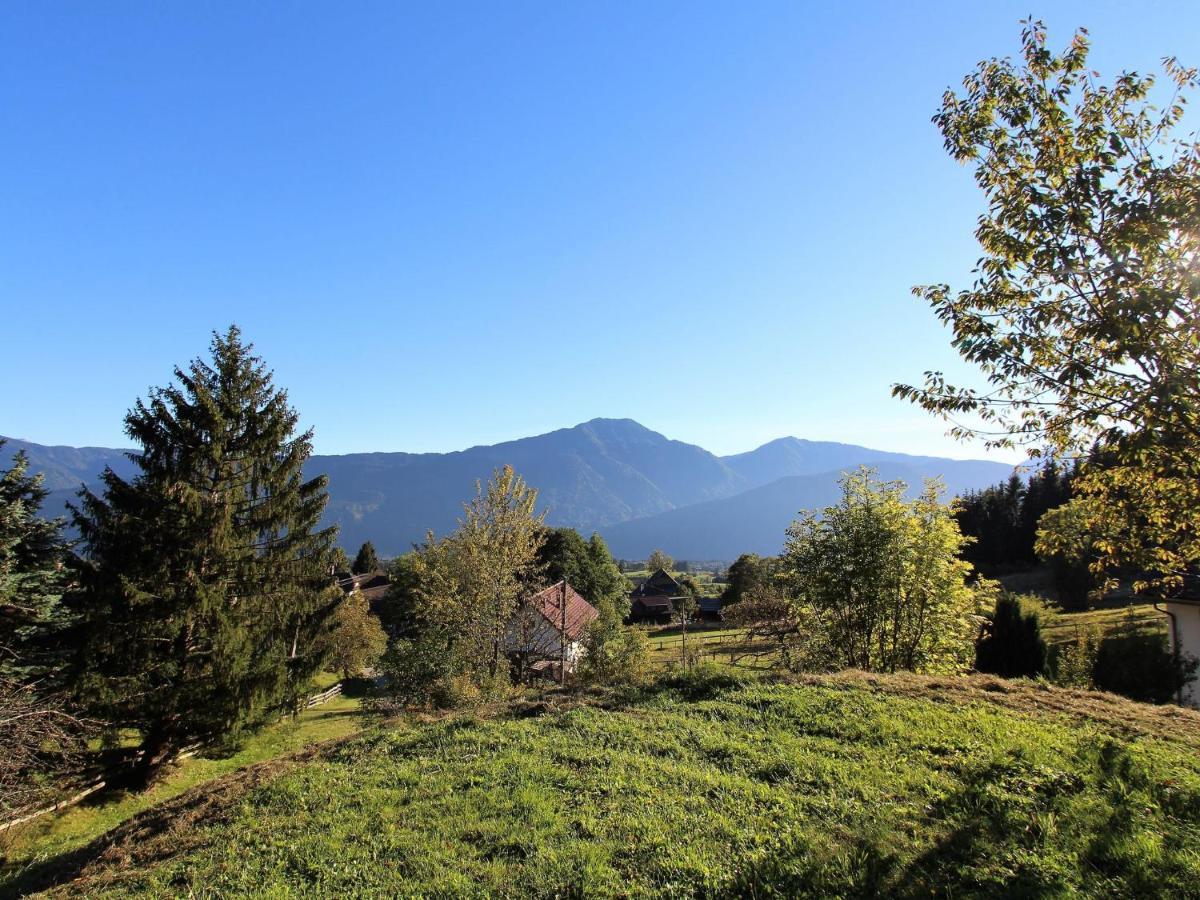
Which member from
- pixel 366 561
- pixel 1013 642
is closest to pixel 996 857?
pixel 1013 642

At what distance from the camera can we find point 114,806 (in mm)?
16594

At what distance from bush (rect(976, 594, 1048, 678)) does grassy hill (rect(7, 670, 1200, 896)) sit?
8.95 metres

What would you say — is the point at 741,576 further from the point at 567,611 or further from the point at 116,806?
the point at 116,806

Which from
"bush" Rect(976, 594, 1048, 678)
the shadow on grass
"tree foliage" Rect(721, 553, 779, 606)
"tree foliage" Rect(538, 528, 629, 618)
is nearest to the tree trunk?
the shadow on grass

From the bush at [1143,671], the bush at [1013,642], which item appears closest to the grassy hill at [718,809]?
the bush at [1013,642]

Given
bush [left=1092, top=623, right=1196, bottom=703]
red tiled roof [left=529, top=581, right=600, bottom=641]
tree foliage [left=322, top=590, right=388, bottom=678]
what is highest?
bush [left=1092, top=623, right=1196, bottom=703]

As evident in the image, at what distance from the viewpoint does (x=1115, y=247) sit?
5773 millimetres

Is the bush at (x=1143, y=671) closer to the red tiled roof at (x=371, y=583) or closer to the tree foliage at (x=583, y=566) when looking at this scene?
the tree foliage at (x=583, y=566)

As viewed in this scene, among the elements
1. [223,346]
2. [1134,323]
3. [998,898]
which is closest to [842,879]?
[998,898]

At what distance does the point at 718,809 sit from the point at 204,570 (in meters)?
16.9

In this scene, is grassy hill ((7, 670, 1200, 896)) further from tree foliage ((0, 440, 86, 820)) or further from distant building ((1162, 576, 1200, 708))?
distant building ((1162, 576, 1200, 708))

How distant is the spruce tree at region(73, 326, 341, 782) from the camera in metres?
16.3

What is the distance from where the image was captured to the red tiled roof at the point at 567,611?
33656mm

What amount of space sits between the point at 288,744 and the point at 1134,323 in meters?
28.2
